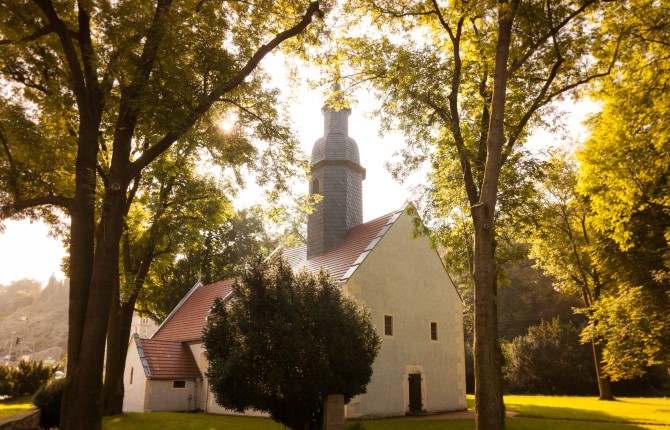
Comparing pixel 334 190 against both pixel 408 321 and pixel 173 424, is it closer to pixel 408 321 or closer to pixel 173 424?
pixel 408 321

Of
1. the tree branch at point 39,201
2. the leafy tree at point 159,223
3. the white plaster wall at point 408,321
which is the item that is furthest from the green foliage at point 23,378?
the tree branch at point 39,201

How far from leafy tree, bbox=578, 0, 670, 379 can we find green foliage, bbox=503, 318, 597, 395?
14894mm

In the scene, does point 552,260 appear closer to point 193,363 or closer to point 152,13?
point 193,363

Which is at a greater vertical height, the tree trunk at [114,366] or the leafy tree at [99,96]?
the leafy tree at [99,96]

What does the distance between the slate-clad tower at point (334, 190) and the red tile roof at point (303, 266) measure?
0.66 meters

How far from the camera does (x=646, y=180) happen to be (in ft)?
54.6

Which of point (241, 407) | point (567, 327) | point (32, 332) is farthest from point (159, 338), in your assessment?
point (32, 332)

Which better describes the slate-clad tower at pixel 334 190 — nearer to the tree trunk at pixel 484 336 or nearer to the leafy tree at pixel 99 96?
the leafy tree at pixel 99 96

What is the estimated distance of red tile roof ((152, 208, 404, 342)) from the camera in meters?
21.9

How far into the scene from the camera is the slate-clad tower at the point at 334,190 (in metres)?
25.1

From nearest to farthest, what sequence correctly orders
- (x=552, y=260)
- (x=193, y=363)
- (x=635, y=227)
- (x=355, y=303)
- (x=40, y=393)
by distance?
(x=355, y=303) → (x=40, y=393) → (x=635, y=227) → (x=193, y=363) → (x=552, y=260)

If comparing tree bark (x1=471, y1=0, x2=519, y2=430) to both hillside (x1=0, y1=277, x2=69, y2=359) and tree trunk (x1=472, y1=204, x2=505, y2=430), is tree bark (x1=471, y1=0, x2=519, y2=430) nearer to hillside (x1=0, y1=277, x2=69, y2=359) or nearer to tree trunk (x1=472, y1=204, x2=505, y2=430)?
tree trunk (x1=472, y1=204, x2=505, y2=430)

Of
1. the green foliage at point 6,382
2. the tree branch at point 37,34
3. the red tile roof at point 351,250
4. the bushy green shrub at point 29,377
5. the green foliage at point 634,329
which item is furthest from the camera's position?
the bushy green shrub at point 29,377

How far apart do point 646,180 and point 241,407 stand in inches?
627
